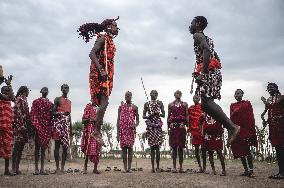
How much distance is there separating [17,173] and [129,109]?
356cm

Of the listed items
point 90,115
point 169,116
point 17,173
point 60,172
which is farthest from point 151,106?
point 17,173


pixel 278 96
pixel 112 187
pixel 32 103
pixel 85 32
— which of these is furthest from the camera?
pixel 32 103

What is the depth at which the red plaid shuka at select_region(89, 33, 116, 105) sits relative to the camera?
5.48m

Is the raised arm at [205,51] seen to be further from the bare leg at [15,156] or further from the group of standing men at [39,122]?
the bare leg at [15,156]

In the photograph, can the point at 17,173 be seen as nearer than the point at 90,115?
Yes

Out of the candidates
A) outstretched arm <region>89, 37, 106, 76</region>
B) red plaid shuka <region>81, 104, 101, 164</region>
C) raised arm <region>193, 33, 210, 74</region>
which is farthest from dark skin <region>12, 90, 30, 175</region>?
raised arm <region>193, 33, 210, 74</region>

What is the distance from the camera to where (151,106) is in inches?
397

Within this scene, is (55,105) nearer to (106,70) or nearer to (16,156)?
(16,156)

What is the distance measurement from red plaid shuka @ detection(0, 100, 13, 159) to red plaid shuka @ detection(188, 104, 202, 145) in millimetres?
5019

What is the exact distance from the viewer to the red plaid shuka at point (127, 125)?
9.98 meters

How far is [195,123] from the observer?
10203 millimetres

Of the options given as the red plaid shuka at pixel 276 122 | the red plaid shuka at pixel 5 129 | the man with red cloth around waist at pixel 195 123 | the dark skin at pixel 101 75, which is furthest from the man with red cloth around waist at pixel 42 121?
the red plaid shuka at pixel 276 122

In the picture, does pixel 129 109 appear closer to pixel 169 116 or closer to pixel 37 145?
pixel 169 116

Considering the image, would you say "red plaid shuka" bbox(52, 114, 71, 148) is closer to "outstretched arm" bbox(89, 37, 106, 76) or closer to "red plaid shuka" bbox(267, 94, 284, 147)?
"outstretched arm" bbox(89, 37, 106, 76)
